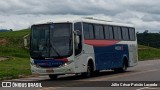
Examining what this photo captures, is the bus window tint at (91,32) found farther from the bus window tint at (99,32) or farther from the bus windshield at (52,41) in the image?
the bus windshield at (52,41)

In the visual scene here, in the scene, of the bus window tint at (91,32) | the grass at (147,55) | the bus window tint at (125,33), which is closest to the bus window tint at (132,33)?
the bus window tint at (125,33)

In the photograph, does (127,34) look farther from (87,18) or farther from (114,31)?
(87,18)

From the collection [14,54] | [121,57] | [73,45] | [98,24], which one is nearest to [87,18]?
[98,24]


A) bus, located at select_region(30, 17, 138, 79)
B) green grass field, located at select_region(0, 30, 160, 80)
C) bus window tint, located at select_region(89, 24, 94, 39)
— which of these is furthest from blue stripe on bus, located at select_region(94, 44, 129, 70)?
green grass field, located at select_region(0, 30, 160, 80)

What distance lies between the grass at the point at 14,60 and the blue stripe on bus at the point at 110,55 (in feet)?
14.9

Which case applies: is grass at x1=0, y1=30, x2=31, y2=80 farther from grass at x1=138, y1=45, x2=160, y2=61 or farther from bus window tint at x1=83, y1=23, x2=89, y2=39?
grass at x1=138, y1=45, x2=160, y2=61

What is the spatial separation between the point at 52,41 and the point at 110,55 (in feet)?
19.9

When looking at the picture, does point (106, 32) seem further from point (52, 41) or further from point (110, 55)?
point (52, 41)

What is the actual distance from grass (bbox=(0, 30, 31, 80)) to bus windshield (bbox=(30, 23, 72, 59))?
2792 millimetres

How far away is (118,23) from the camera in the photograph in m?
30.7

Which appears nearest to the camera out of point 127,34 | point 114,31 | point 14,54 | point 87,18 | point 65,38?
point 65,38

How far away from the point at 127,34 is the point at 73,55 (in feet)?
30.5

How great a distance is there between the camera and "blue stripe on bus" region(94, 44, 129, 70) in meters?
26.8

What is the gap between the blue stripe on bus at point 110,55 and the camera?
26828 millimetres
